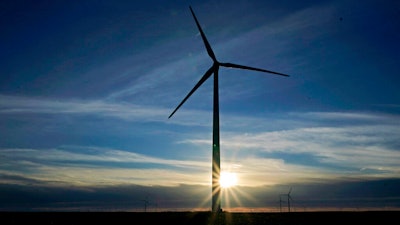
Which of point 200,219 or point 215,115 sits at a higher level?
point 215,115

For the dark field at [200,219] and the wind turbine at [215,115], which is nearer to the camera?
the dark field at [200,219]

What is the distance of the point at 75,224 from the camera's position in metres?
53.4

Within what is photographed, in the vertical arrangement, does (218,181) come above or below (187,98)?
below

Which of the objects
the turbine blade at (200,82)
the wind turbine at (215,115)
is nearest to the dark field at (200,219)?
the wind turbine at (215,115)

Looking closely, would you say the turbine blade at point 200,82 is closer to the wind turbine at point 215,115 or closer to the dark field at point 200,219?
the wind turbine at point 215,115

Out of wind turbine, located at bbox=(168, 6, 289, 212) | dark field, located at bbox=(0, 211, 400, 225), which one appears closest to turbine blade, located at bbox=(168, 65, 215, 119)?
wind turbine, located at bbox=(168, 6, 289, 212)

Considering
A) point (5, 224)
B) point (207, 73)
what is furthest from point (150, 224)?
point (207, 73)

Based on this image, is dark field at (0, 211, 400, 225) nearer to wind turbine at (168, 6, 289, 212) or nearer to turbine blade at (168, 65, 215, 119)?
wind turbine at (168, 6, 289, 212)

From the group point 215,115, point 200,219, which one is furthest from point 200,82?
point 200,219

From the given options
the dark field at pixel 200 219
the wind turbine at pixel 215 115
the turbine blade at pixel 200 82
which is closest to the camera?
the dark field at pixel 200 219

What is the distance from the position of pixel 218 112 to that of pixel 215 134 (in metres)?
5.43

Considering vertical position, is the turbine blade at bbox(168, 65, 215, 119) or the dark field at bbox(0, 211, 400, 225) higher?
the turbine blade at bbox(168, 65, 215, 119)

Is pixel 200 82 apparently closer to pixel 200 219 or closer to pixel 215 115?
pixel 215 115

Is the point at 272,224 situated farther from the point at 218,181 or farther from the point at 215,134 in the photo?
the point at 215,134
